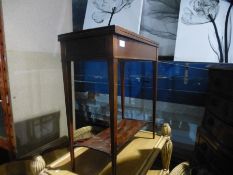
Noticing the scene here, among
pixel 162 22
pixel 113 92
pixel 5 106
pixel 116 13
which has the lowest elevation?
pixel 5 106

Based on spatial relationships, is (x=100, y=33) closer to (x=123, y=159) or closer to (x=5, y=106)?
(x=123, y=159)

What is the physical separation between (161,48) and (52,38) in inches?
41.1

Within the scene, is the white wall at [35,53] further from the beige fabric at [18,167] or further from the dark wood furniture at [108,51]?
the dark wood furniture at [108,51]

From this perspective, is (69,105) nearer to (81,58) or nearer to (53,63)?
(81,58)

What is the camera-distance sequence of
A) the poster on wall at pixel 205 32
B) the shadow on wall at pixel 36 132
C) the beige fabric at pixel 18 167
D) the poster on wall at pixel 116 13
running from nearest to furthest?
the beige fabric at pixel 18 167
the poster on wall at pixel 205 32
the shadow on wall at pixel 36 132
the poster on wall at pixel 116 13

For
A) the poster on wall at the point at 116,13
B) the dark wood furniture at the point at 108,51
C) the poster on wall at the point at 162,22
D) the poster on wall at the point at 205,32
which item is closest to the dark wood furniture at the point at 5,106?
the dark wood furniture at the point at 108,51

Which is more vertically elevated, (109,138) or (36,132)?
(109,138)

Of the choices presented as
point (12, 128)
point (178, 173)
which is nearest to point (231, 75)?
point (178, 173)

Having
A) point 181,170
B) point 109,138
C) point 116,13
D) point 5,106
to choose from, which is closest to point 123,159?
point 109,138

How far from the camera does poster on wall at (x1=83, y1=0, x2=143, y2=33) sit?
1.63m

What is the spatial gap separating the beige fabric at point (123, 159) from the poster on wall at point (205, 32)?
0.71m

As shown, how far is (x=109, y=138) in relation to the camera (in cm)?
107

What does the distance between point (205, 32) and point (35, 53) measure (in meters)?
1.42

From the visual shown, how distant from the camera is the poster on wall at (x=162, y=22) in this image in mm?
1516
